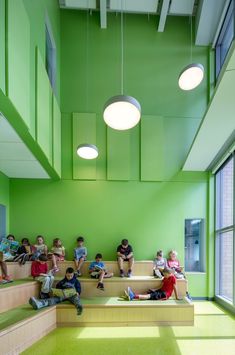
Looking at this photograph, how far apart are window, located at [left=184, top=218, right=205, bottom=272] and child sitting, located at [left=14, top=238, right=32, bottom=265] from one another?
4.09 m

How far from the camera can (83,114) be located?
28.2 feet

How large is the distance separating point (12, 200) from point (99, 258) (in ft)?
9.08

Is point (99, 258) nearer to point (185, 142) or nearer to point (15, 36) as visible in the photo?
point (185, 142)

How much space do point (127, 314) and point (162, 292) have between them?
93cm

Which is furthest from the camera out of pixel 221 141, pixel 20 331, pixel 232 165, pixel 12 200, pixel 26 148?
pixel 12 200

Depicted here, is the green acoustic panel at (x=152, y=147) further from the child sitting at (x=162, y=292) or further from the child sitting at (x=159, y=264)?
the child sitting at (x=162, y=292)

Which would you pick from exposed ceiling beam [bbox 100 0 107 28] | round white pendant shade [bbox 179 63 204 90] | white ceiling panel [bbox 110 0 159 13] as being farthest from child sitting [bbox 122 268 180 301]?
white ceiling panel [bbox 110 0 159 13]

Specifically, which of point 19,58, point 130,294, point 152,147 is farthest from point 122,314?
point 19,58

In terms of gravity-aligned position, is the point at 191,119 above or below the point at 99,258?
above

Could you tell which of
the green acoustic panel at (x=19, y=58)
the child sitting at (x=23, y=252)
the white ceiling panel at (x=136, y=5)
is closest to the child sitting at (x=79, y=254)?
the child sitting at (x=23, y=252)

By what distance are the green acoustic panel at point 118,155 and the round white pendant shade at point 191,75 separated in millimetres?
3088

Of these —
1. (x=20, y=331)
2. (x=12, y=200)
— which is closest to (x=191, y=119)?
(x=12, y=200)

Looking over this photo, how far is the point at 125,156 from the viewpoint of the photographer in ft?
28.1

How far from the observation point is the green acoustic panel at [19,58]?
402 cm
